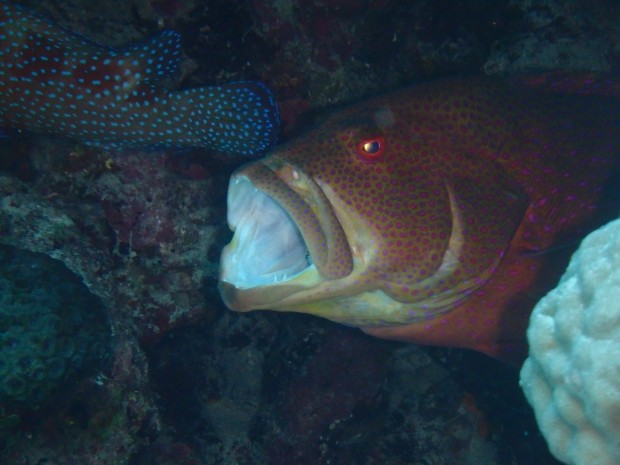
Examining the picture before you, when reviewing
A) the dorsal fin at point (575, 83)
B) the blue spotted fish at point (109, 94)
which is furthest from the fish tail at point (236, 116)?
the dorsal fin at point (575, 83)

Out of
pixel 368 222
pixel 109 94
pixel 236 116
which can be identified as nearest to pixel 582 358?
pixel 368 222

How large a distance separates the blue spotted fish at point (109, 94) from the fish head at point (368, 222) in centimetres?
95

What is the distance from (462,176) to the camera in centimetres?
287

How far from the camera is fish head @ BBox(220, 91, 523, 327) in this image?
2.56 m

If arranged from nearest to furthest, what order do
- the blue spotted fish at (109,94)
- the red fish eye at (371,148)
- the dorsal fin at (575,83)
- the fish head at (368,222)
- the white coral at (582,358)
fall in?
the white coral at (582,358) < the fish head at (368,222) < the red fish eye at (371,148) < the dorsal fin at (575,83) < the blue spotted fish at (109,94)

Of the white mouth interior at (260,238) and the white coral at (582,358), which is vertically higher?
the white mouth interior at (260,238)

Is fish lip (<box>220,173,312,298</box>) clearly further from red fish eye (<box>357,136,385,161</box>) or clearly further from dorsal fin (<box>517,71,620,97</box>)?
dorsal fin (<box>517,71,620,97</box>)

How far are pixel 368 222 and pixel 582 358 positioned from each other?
130cm

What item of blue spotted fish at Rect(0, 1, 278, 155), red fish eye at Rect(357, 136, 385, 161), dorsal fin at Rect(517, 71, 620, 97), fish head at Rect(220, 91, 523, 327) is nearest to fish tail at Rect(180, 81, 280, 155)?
blue spotted fish at Rect(0, 1, 278, 155)

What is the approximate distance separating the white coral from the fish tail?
2.50 metres

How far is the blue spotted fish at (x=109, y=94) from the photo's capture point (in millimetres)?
3416

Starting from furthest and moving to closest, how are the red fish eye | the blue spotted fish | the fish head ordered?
the blue spotted fish → the red fish eye → the fish head

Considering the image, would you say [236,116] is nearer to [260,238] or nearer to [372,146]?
[260,238]

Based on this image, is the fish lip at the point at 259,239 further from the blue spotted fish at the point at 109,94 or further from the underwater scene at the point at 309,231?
the blue spotted fish at the point at 109,94
